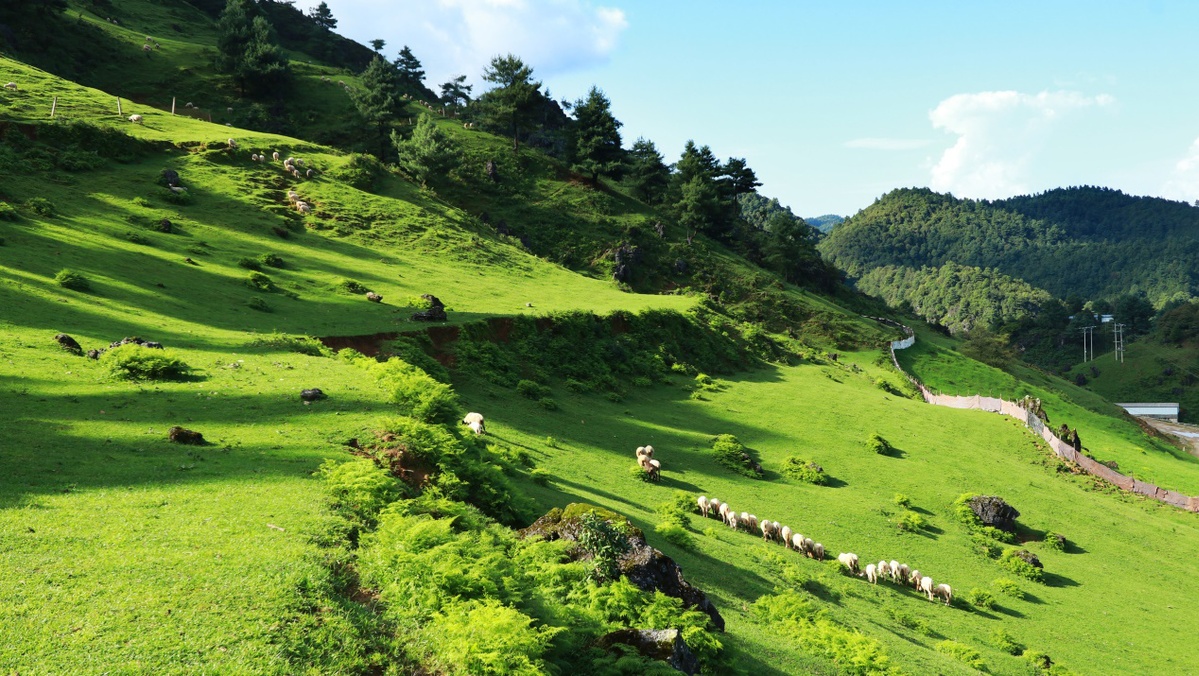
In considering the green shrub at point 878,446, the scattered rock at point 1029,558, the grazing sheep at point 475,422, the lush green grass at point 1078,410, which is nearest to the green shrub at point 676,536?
the grazing sheep at point 475,422

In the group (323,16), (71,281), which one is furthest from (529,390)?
(323,16)

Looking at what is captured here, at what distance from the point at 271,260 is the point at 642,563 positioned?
3721cm

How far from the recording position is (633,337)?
163ft

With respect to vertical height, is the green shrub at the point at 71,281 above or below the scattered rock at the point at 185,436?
above

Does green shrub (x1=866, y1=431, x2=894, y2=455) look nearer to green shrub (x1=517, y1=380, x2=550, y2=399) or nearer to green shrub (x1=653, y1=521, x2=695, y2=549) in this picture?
green shrub (x1=517, y1=380, x2=550, y2=399)

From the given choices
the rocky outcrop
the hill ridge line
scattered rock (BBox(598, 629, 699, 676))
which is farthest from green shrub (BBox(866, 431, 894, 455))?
scattered rock (BBox(598, 629, 699, 676))

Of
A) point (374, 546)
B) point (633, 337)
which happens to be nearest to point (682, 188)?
point (633, 337)

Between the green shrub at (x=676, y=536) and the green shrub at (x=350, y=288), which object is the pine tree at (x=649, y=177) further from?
the green shrub at (x=676, y=536)

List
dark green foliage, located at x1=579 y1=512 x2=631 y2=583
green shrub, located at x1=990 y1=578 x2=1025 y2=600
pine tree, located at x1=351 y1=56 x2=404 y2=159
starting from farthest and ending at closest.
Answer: pine tree, located at x1=351 y1=56 x2=404 y2=159
green shrub, located at x1=990 y1=578 x2=1025 y2=600
dark green foliage, located at x1=579 y1=512 x2=631 y2=583

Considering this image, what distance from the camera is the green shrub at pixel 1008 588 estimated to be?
88.3 feet

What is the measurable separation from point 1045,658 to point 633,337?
1262 inches

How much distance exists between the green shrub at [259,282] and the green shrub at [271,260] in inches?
170

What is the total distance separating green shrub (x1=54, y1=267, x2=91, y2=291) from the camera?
28.3 metres

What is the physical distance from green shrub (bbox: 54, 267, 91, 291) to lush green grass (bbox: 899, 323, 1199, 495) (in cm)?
7012
